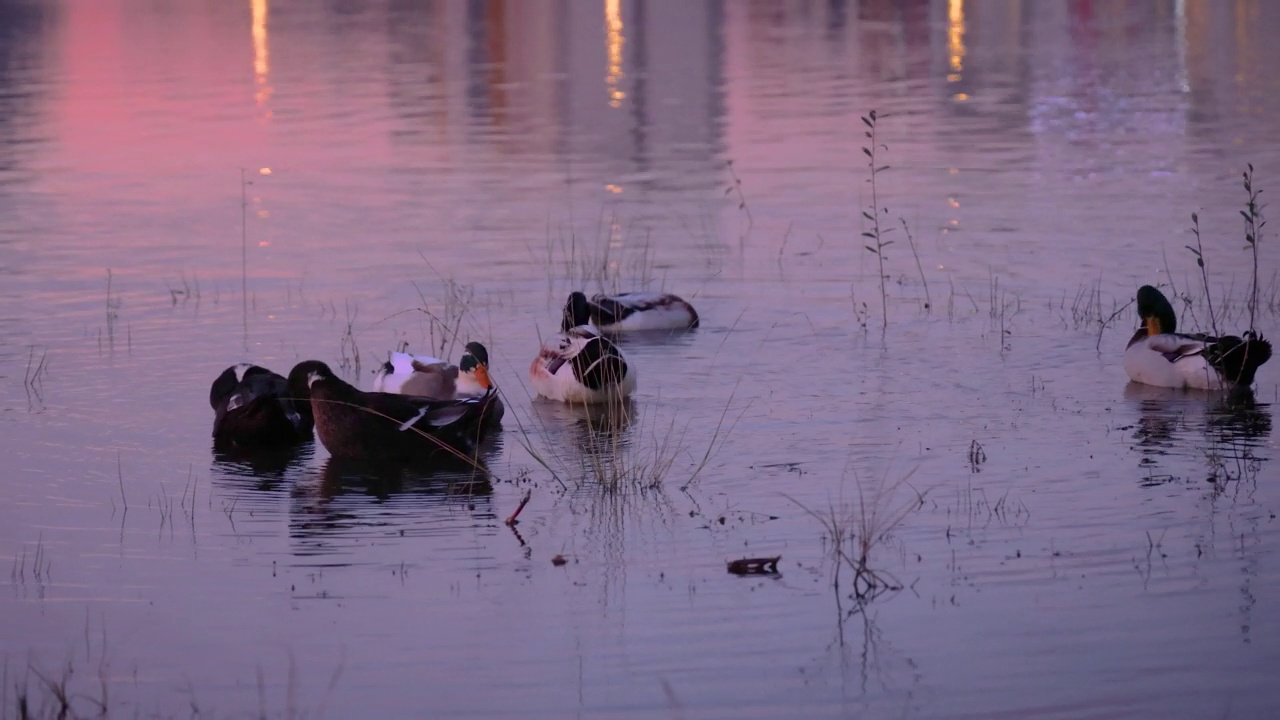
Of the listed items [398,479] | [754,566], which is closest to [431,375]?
[398,479]

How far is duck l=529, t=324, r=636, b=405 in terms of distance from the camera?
11.9 meters

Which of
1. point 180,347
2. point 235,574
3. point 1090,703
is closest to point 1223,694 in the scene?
point 1090,703

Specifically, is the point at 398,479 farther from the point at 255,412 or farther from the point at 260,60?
the point at 260,60

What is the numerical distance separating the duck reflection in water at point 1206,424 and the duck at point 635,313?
3764 millimetres

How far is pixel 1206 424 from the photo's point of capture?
11.1 meters

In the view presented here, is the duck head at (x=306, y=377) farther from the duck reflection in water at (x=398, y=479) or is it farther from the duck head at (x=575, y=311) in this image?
the duck head at (x=575, y=311)

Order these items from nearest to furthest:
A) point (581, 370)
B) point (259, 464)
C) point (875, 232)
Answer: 1. point (259, 464)
2. point (581, 370)
3. point (875, 232)

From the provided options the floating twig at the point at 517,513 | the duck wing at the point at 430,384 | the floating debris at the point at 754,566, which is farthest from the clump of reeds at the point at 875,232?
the floating debris at the point at 754,566

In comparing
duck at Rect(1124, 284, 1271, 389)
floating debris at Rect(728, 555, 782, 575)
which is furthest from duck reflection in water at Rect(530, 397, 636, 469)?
duck at Rect(1124, 284, 1271, 389)

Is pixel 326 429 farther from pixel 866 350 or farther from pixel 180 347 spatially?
pixel 866 350

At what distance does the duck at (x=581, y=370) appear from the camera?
11852 mm

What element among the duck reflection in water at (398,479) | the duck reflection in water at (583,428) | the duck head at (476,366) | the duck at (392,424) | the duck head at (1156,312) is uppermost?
the duck head at (1156,312)

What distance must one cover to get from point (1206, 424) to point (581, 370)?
395 cm

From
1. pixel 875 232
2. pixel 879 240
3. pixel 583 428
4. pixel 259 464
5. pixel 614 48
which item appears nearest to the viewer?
pixel 259 464
